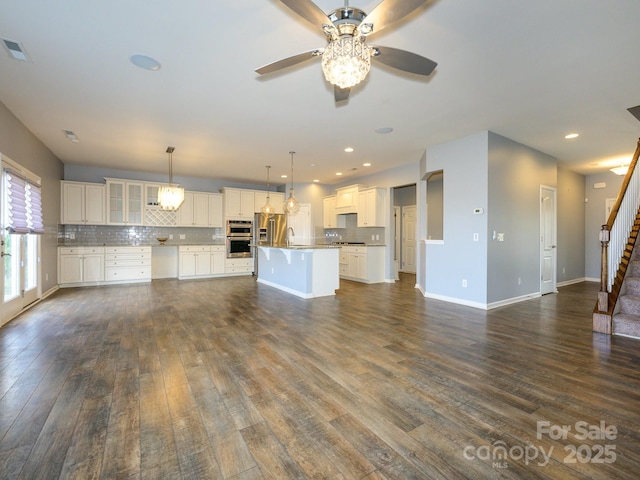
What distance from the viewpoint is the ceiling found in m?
2.21

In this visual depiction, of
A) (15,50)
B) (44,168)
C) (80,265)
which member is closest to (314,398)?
(15,50)

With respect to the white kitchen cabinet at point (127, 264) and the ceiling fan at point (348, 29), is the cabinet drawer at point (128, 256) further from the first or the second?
the ceiling fan at point (348, 29)

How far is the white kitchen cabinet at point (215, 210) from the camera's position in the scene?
8203 millimetres

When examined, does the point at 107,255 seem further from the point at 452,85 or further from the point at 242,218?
the point at 452,85

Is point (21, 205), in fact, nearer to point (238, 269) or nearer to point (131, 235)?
point (131, 235)

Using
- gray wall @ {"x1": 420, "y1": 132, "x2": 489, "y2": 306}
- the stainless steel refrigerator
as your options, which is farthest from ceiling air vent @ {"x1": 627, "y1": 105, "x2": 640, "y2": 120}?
the stainless steel refrigerator

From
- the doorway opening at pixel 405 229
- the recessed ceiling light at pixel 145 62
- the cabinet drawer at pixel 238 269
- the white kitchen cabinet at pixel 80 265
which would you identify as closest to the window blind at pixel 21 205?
the white kitchen cabinet at pixel 80 265

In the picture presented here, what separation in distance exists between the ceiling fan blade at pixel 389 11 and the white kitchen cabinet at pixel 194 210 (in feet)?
23.6

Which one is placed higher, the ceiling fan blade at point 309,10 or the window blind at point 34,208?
the ceiling fan blade at point 309,10

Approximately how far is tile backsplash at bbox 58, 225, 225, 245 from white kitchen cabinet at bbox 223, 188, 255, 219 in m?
0.70

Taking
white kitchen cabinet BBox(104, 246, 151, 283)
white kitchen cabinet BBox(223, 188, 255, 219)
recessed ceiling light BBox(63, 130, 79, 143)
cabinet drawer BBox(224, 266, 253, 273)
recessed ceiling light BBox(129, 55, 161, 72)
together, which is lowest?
cabinet drawer BBox(224, 266, 253, 273)

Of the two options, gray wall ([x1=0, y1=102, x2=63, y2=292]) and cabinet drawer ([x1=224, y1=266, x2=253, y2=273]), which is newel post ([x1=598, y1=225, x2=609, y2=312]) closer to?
cabinet drawer ([x1=224, y1=266, x2=253, y2=273])

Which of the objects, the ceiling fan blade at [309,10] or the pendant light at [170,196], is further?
the pendant light at [170,196]

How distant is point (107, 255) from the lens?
6777mm
